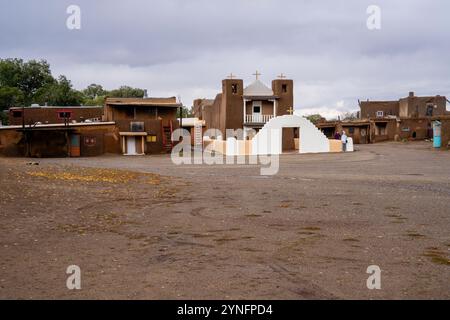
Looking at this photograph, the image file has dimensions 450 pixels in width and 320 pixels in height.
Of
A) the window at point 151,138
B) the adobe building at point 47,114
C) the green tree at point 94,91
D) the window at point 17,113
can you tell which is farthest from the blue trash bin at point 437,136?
the green tree at point 94,91

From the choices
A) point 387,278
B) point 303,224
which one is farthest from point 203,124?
point 387,278

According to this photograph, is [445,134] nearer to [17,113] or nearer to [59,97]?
[17,113]

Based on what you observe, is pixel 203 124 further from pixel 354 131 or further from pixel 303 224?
pixel 303 224

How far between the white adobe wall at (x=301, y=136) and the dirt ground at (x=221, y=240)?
87.4ft

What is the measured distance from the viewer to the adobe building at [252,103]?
5750 centimetres

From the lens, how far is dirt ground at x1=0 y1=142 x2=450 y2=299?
6895 millimetres

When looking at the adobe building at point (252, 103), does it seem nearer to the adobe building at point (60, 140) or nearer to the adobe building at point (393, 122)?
the adobe building at point (60, 140)

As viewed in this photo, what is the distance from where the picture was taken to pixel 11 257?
852 centimetres

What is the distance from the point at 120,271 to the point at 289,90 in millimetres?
52967

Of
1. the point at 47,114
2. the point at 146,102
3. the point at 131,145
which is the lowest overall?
the point at 131,145

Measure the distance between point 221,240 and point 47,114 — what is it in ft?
172

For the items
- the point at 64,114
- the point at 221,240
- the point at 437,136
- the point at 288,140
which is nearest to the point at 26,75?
the point at 64,114

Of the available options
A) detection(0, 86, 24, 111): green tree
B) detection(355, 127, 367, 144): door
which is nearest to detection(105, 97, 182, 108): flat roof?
→ detection(355, 127, 367, 144): door

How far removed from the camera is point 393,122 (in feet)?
229
